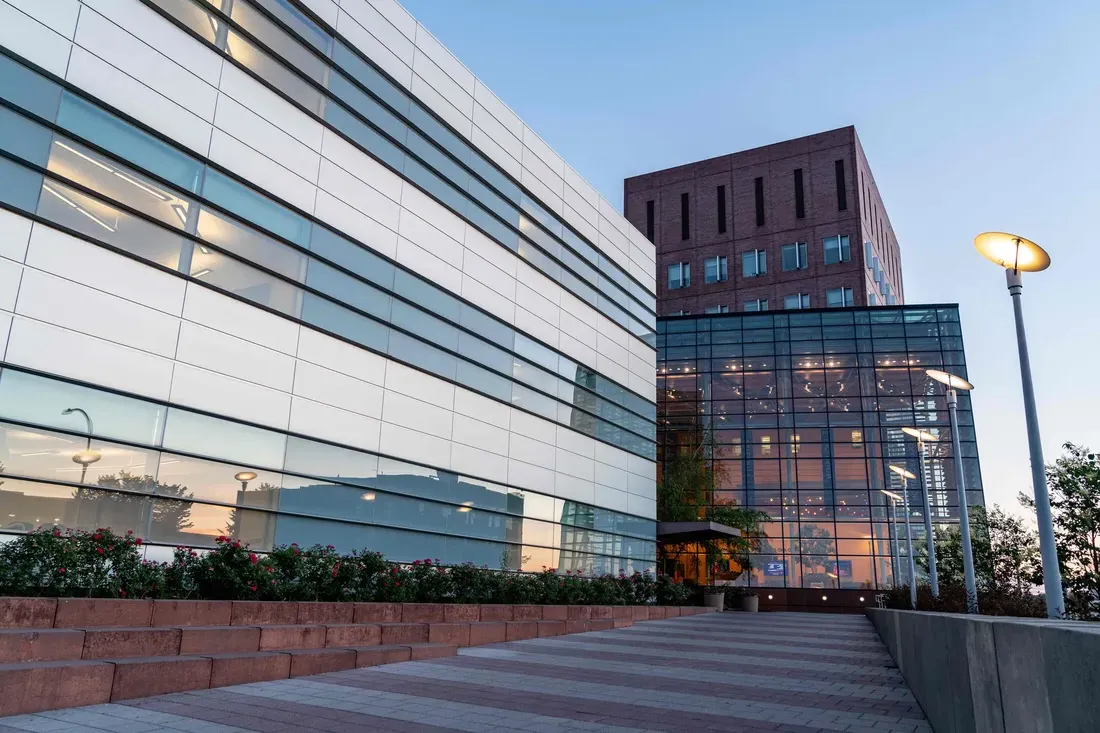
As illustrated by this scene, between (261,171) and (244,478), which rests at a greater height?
(261,171)

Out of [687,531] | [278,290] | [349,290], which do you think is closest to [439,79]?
[349,290]

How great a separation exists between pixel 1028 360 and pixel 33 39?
17184 millimetres

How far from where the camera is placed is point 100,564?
1052cm

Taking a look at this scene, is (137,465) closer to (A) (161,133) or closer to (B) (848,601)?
(A) (161,133)

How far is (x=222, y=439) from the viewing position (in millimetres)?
16156

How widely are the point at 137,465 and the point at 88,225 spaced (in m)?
4.54

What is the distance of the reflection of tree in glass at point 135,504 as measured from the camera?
44.9 ft

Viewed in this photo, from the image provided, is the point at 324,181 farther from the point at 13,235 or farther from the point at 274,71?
the point at 13,235

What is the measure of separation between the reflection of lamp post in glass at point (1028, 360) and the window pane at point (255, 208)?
14.5m

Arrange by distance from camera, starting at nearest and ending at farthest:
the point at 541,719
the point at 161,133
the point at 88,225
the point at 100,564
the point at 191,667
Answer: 1. the point at 541,719
2. the point at 191,667
3. the point at 100,564
4. the point at 88,225
5. the point at 161,133

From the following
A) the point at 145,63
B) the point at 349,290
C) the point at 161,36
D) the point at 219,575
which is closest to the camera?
the point at 219,575

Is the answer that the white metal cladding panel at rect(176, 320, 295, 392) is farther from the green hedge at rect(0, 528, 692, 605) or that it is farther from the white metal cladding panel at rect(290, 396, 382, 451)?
the green hedge at rect(0, 528, 692, 605)

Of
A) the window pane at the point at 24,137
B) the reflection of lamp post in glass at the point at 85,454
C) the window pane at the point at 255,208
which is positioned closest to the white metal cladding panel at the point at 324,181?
the window pane at the point at 255,208

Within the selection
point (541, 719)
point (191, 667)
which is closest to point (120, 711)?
point (191, 667)
